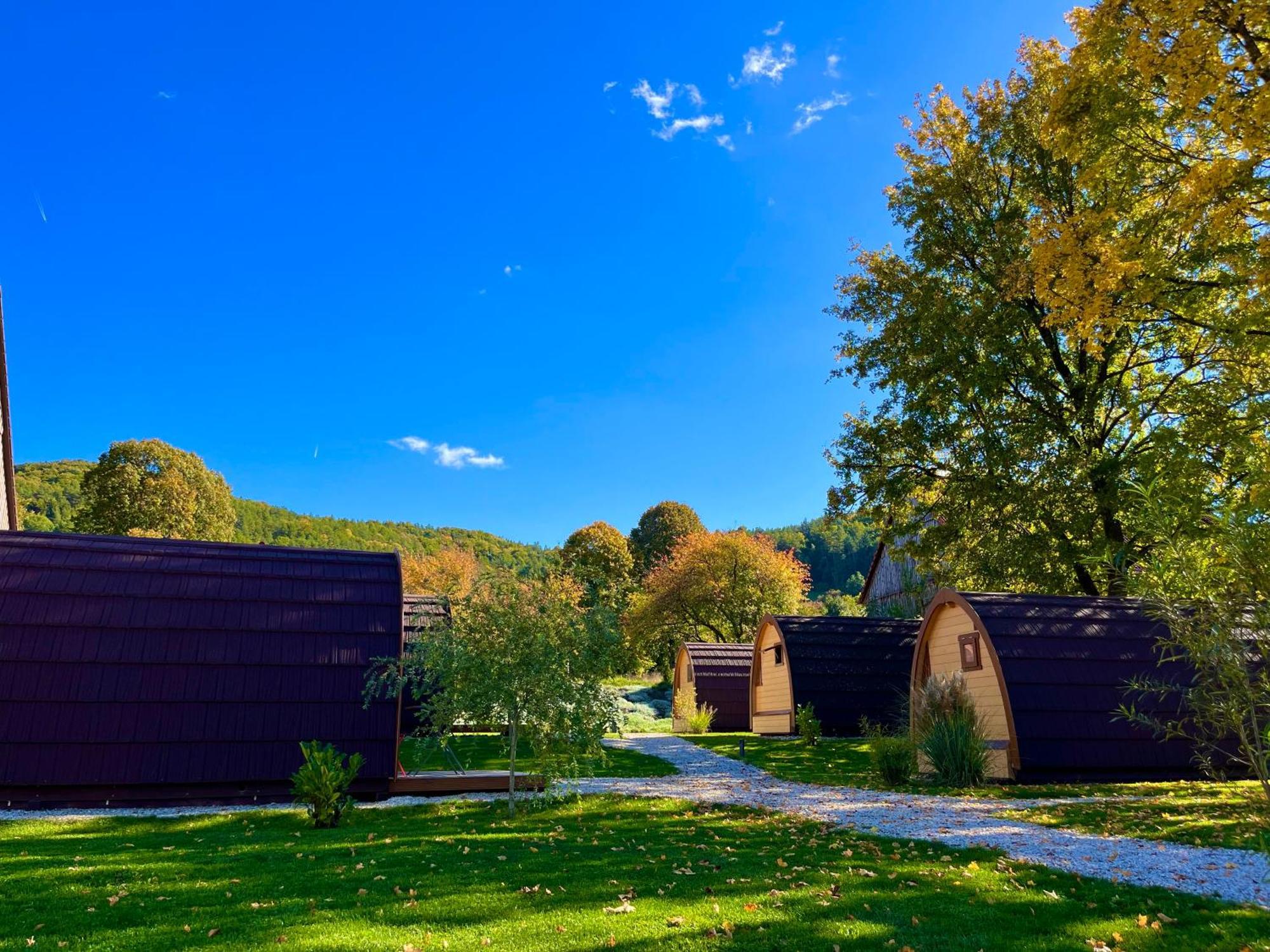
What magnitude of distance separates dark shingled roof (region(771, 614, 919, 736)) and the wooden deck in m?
12.2

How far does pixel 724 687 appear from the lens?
3041 centimetres

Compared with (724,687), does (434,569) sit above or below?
above

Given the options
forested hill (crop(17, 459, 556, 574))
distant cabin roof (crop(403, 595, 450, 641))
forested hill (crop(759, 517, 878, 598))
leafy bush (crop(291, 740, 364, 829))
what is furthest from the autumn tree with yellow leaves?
forested hill (crop(759, 517, 878, 598))

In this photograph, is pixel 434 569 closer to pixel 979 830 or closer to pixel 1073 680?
pixel 1073 680

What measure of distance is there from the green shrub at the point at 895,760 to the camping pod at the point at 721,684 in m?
15.4

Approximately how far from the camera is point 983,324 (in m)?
20.5

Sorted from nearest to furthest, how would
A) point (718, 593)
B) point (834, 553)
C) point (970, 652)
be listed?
point (970, 652) < point (718, 593) < point (834, 553)

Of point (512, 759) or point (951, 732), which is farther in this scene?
point (951, 732)

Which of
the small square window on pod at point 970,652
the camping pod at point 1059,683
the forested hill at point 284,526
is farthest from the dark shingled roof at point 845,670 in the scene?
the forested hill at point 284,526

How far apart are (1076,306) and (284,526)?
79460 millimetres

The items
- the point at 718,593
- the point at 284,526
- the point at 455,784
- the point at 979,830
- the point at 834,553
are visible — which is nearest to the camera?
the point at 979,830

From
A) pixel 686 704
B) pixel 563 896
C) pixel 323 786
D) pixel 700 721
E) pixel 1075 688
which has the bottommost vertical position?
pixel 700 721

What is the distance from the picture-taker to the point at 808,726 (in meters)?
21.7

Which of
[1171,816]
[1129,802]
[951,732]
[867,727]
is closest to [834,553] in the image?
[867,727]
